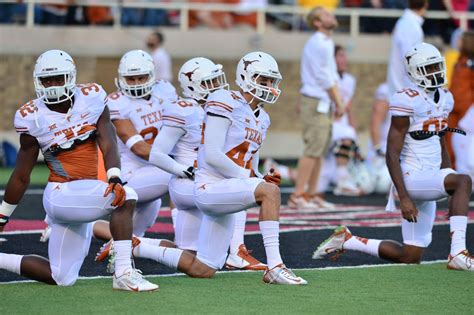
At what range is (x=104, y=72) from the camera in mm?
17203

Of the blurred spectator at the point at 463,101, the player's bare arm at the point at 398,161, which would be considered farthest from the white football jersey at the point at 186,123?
the blurred spectator at the point at 463,101

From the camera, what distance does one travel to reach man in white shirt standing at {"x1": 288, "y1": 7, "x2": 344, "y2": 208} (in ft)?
40.2

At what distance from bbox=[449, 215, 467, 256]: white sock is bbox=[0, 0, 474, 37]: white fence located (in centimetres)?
948

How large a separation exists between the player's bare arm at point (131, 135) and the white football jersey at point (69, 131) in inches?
65.4

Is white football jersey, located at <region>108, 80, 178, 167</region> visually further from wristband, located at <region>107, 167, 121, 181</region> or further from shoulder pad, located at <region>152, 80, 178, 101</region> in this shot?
wristband, located at <region>107, 167, 121, 181</region>

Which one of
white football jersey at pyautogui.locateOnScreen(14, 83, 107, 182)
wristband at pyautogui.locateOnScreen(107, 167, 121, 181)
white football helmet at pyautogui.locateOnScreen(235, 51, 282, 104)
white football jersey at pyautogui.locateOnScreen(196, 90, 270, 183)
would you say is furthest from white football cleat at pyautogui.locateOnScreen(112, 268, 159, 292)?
white football helmet at pyautogui.locateOnScreen(235, 51, 282, 104)

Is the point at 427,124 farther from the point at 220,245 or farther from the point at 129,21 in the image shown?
the point at 129,21

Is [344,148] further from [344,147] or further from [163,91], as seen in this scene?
[163,91]

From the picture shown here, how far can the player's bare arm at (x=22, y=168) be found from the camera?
23.5 feet

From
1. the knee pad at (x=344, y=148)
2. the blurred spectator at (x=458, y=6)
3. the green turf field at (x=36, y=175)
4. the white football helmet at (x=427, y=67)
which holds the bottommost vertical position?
the green turf field at (x=36, y=175)

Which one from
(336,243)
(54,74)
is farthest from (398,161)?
(54,74)

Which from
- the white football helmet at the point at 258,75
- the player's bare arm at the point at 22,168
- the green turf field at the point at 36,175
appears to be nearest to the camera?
the player's bare arm at the point at 22,168

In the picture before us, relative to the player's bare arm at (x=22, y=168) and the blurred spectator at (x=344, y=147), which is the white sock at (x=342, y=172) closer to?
the blurred spectator at (x=344, y=147)

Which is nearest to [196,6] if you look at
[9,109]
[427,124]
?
[9,109]
